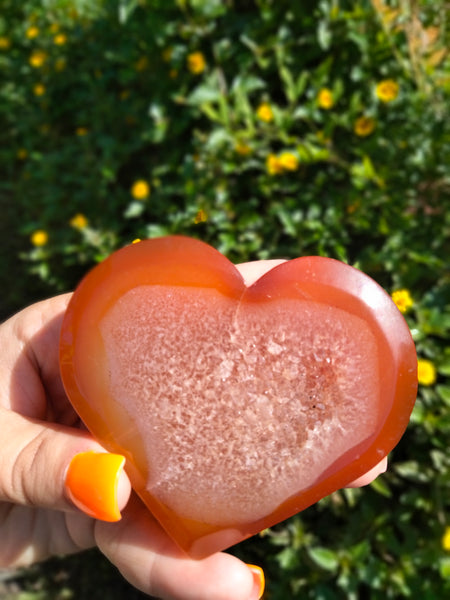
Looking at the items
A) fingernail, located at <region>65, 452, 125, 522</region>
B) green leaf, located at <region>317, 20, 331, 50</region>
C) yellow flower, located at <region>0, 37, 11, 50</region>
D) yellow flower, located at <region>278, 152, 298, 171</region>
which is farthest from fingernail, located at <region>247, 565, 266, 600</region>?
yellow flower, located at <region>0, 37, 11, 50</region>

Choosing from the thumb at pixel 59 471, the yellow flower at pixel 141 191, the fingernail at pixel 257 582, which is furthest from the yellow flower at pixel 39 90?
the fingernail at pixel 257 582

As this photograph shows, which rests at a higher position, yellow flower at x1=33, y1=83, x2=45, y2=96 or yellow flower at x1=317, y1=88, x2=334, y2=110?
yellow flower at x1=317, y1=88, x2=334, y2=110

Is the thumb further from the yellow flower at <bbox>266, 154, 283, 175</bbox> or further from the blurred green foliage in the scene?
the yellow flower at <bbox>266, 154, 283, 175</bbox>

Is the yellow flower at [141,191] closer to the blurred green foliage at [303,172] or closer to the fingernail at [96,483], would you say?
the blurred green foliage at [303,172]

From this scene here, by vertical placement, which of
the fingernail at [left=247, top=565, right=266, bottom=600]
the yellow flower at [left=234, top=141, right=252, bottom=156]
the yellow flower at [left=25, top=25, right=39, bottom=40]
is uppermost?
the yellow flower at [left=25, top=25, right=39, bottom=40]

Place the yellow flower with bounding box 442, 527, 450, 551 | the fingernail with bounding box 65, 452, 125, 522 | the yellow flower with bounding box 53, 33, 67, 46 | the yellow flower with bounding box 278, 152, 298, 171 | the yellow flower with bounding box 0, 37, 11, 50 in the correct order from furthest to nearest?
the yellow flower with bounding box 0, 37, 11, 50 < the yellow flower with bounding box 53, 33, 67, 46 < the yellow flower with bounding box 278, 152, 298, 171 < the yellow flower with bounding box 442, 527, 450, 551 < the fingernail with bounding box 65, 452, 125, 522

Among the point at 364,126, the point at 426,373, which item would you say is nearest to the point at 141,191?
the point at 364,126

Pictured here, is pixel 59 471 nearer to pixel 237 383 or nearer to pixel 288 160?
pixel 237 383
